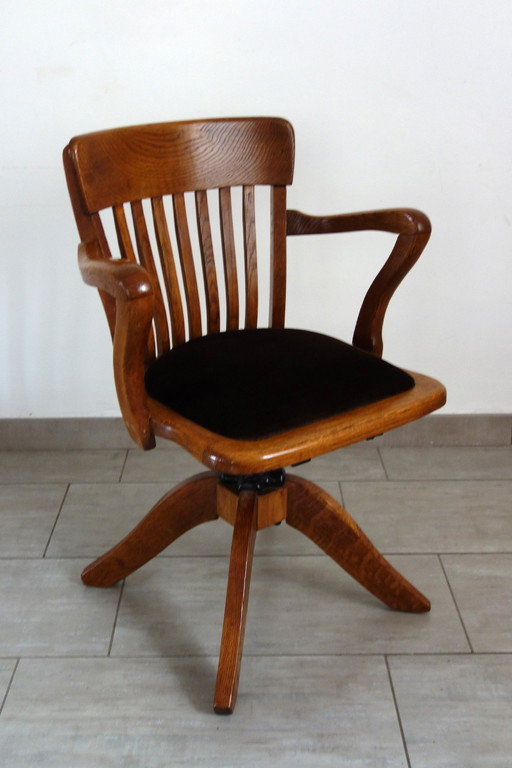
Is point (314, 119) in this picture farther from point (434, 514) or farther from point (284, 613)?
point (284, 613)

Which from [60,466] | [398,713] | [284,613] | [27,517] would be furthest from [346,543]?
[60,466]

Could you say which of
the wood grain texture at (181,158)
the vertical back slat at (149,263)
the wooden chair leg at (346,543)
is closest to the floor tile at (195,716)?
the wooden chair leg at (346,543)

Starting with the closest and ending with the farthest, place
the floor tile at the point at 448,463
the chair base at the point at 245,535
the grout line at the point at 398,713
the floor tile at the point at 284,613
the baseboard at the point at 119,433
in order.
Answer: the grout line at the point at 398,713, the chair base at the point at 245,535, the floor tile at the point at 284,613, the floor tile at the point at 448,463, the baseboard at the point at 119,433

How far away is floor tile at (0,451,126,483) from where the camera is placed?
1946 mm

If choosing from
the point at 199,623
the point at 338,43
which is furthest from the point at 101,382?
the point at 338,43

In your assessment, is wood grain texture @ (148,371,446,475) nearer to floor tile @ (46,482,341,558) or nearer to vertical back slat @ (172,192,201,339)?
vertical back slat @ (172,192,201,339)

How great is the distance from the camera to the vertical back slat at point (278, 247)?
1.48 meters

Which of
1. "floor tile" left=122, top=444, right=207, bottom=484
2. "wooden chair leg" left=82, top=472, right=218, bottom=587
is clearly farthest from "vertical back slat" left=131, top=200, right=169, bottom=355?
"floor tile" left=122, top=444, right=207, bottom=484

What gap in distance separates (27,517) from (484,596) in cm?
95

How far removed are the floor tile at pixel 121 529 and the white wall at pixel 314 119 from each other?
327mm

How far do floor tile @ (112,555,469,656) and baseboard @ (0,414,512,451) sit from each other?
485 mm

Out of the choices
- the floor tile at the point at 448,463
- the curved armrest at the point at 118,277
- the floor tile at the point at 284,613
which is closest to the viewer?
the curved armrest at the point at 118,277

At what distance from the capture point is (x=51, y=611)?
59.2 inches

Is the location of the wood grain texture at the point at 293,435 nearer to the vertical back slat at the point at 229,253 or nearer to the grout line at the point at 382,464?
the vertical back slat at the point at 229,253
